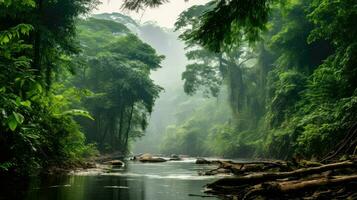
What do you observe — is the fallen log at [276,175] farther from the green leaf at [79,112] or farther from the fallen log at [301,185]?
the green leaf at [79,112]

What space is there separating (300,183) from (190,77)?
137ft

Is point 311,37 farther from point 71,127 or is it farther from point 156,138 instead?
point 156,138

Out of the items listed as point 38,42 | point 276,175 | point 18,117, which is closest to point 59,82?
point 38,42

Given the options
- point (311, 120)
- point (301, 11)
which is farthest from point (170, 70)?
point (311, 120)

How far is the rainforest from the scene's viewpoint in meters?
6.38

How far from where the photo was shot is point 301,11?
28469mm

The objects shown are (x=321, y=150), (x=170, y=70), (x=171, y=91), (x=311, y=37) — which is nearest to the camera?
(x=321, y=150)

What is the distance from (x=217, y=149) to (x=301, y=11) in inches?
1106

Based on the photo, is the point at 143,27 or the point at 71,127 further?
the point at 143,27

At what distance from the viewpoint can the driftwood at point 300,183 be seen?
17.9 feet

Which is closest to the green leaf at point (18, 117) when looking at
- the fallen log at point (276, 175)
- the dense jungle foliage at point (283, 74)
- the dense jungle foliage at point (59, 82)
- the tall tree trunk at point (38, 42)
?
the dense jungle foliage at point (59, 82)

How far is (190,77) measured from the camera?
47219mm

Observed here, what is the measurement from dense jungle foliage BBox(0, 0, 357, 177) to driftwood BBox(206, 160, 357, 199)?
94.4 inches

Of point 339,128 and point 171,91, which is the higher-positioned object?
point 171,91
